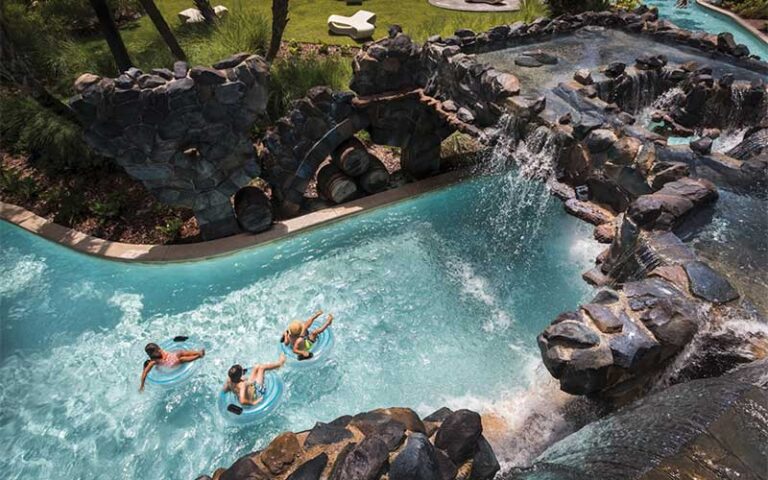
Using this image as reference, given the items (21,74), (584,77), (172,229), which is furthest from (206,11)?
(584,77)

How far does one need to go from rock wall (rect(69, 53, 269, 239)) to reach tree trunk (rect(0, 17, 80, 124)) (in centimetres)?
387

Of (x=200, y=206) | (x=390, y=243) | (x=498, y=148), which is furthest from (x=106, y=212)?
(x=498, y=148)

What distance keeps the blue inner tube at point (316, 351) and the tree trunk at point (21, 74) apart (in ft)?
28.0

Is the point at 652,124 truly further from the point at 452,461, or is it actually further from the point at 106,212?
the point at 106,212

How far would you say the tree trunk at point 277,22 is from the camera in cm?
1445

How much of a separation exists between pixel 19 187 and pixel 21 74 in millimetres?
2958

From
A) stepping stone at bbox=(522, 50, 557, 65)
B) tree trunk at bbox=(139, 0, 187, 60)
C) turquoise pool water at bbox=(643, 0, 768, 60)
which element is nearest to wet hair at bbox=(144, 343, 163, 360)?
tree trunk at bbox=(139, 0, 187, 60)

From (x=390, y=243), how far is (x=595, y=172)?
4468mm

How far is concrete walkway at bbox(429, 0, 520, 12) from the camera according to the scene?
22530 millimetres

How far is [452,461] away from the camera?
506cm

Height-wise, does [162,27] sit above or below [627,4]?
above

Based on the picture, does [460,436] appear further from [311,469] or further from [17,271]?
[17,271]

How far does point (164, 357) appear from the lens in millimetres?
8383

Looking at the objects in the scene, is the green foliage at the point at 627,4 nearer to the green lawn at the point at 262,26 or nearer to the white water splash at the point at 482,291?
the green lawn at the point at 262,26
